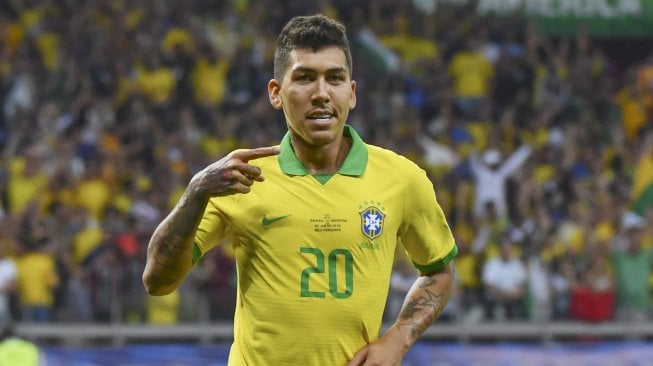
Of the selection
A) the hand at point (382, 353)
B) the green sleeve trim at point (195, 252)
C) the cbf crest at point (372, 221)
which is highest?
the cbf crest at point (372, 221)

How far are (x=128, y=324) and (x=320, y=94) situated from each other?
7.49m

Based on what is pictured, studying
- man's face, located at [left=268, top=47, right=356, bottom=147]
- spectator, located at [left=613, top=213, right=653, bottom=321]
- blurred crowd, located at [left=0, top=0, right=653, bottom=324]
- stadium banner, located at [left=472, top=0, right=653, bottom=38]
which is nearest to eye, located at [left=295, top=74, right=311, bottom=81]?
man's face, located at [left=268, top=47, right=356, bottom=147]

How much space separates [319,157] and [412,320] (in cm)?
64

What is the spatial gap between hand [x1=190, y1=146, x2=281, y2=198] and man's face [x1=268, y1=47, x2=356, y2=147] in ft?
0.96

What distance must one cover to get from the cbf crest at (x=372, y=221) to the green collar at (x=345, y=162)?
0.50 feet

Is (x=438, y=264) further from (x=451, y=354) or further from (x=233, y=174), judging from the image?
(x=451, y=354)

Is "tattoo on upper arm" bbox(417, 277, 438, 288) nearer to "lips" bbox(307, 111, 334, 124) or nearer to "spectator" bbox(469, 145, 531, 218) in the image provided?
"lips" bbox(307, 111, 334, 124)

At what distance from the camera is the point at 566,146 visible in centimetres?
1484

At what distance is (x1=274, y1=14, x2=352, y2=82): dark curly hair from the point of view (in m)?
4.28

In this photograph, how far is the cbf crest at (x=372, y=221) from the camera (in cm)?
429

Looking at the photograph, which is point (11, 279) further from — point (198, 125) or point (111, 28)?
point (111, 28)

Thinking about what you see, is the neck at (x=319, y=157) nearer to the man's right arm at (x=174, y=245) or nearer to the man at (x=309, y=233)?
the man at (x=309, y=233)

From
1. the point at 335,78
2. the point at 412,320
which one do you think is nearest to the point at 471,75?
the point at 412,320

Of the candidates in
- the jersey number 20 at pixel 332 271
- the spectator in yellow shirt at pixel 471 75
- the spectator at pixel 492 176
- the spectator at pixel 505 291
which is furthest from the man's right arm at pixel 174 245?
the spectator in yellow shirt at pixel 471 75
